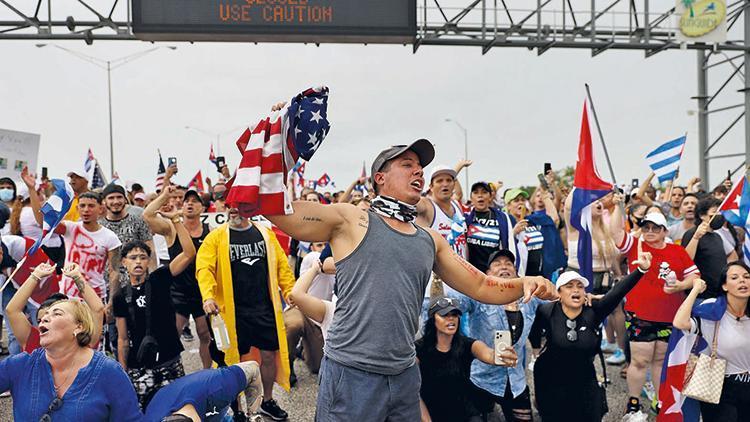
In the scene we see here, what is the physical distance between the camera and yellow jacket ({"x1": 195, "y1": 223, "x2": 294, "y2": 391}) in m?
5.25

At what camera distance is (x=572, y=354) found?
187 inches

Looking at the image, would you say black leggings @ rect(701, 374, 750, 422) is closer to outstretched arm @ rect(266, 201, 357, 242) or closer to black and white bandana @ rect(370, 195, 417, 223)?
black and white bandana @ rect(370, 195, 417, 223)

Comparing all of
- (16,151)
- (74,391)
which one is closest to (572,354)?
(74,391)

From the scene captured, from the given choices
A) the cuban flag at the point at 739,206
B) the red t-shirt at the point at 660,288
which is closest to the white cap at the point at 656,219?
the red t-shirt at the point at 660,288

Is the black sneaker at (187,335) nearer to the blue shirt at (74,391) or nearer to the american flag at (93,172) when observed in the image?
the american flag at (93,172)

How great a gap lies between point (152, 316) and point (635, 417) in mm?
3860

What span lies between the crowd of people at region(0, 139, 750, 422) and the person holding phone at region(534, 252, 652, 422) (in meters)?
0.02

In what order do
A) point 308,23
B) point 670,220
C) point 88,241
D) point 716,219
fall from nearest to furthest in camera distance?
point 88,241 → point 716,219 → point 670,220 → point 308,23

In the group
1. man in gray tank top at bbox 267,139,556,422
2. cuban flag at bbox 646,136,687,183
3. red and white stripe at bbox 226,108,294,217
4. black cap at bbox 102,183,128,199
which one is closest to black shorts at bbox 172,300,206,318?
black cap at bbox 102,183,128,199

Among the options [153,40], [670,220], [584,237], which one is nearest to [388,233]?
[584,237]

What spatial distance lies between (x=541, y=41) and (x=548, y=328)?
27.3 feet

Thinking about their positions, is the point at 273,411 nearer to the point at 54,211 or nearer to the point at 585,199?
the point at 54,211

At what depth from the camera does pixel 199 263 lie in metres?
5.30

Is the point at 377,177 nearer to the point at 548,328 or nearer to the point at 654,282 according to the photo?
the point at 548,328
